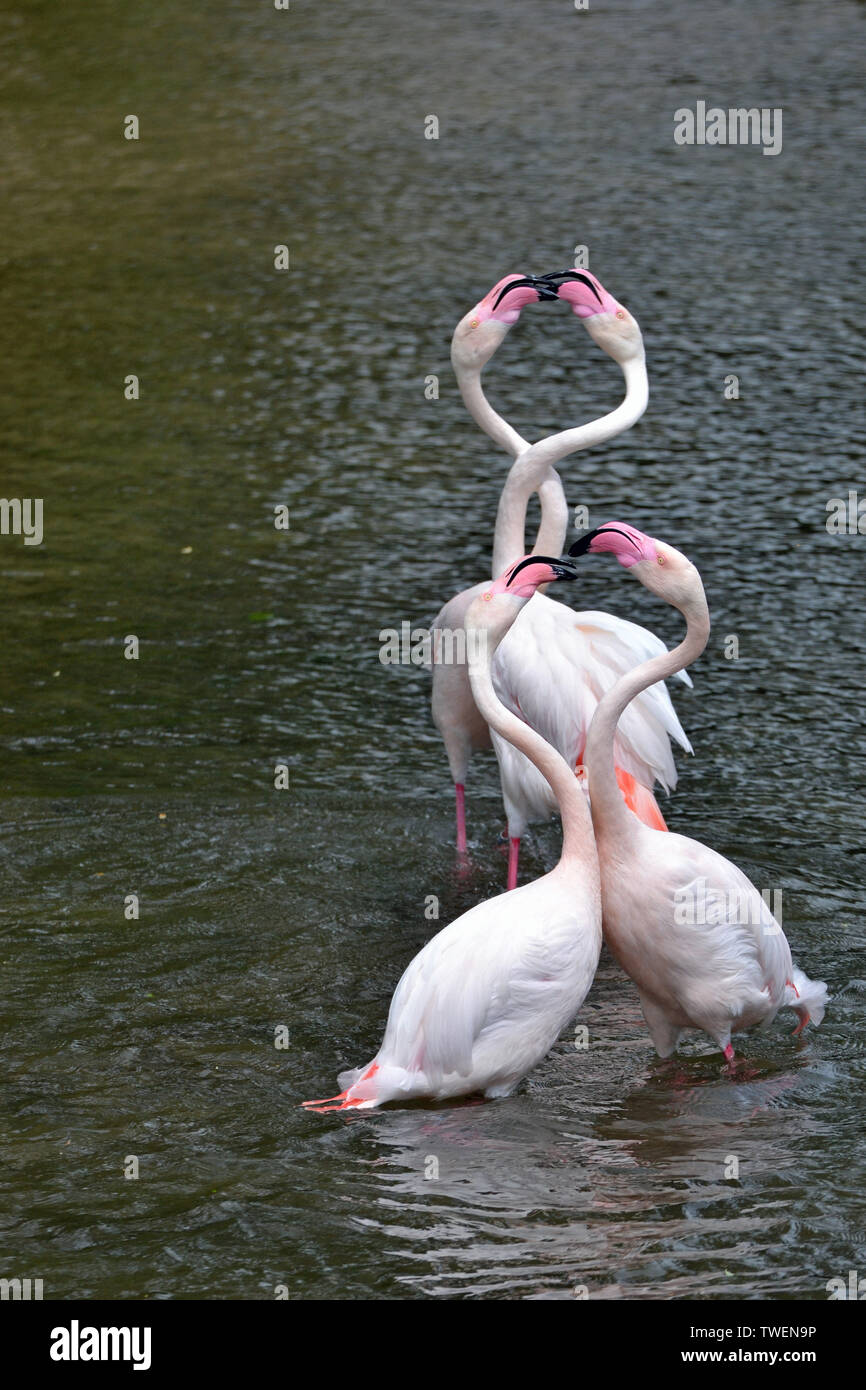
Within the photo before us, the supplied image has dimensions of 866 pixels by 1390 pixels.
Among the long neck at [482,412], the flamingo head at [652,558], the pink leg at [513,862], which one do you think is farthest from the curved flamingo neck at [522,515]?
the flamingo head at [652,558]

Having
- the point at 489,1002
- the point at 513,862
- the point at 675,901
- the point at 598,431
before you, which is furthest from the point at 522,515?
the point at 489,1002

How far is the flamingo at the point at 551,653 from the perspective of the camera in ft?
19.2

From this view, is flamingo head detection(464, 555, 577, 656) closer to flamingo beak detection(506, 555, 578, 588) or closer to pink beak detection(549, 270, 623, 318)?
flamingo beak detection(506, 555, 578, 588)

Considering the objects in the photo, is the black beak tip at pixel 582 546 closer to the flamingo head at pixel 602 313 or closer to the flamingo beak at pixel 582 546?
the flamingo beak at pixel 582 546

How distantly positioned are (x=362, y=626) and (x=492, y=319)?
223 cm

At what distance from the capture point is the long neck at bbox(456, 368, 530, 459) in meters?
6.59

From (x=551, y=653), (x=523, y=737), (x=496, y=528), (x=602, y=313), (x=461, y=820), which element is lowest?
(x=461, y=820)

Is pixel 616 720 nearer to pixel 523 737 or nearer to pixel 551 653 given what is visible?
pixel 523 737

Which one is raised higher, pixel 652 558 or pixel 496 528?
pixel 496 528

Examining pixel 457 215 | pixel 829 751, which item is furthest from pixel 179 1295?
pixel 457 215

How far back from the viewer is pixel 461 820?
21.2 ft

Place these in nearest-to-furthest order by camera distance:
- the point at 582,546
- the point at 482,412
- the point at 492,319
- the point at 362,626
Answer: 1. the point at 582,546
2. the point at 492,319
3. the point at 482,412
4. the point at 362,626

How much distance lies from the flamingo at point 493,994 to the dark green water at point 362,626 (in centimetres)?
14

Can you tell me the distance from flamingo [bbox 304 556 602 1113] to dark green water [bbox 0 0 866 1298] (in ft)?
0.45
